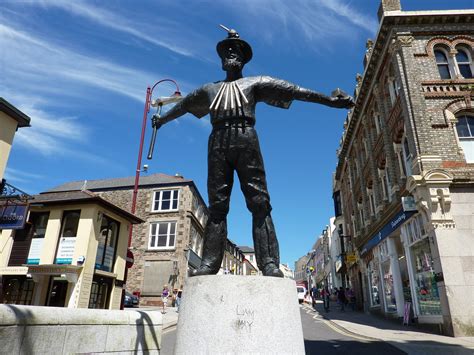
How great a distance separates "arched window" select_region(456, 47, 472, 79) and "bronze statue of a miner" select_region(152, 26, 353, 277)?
1244 cm

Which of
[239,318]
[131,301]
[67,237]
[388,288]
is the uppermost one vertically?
[67,237]

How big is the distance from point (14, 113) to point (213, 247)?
15.7 metres

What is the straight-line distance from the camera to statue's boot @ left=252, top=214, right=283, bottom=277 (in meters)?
3.47

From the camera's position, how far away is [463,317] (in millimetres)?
9406

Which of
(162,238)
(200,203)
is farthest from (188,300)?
(200,203)

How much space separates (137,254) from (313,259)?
5863cm

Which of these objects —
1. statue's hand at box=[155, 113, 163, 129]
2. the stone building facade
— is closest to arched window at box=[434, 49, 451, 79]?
the stone building facade

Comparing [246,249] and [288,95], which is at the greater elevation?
[246,249]

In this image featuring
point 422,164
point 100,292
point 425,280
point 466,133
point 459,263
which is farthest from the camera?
point 100,292

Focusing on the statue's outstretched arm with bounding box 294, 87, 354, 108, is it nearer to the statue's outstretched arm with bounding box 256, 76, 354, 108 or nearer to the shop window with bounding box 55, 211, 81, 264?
the statue's outstretched arm with bounding box 256, 76, 354, 108

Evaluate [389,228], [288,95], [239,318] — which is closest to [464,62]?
[389,228]

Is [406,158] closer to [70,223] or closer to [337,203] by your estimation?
[70,223]

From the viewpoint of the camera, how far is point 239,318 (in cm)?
280

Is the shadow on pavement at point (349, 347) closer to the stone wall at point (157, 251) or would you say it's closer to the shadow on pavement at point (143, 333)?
the shadow on pavement at point (143, 333)
